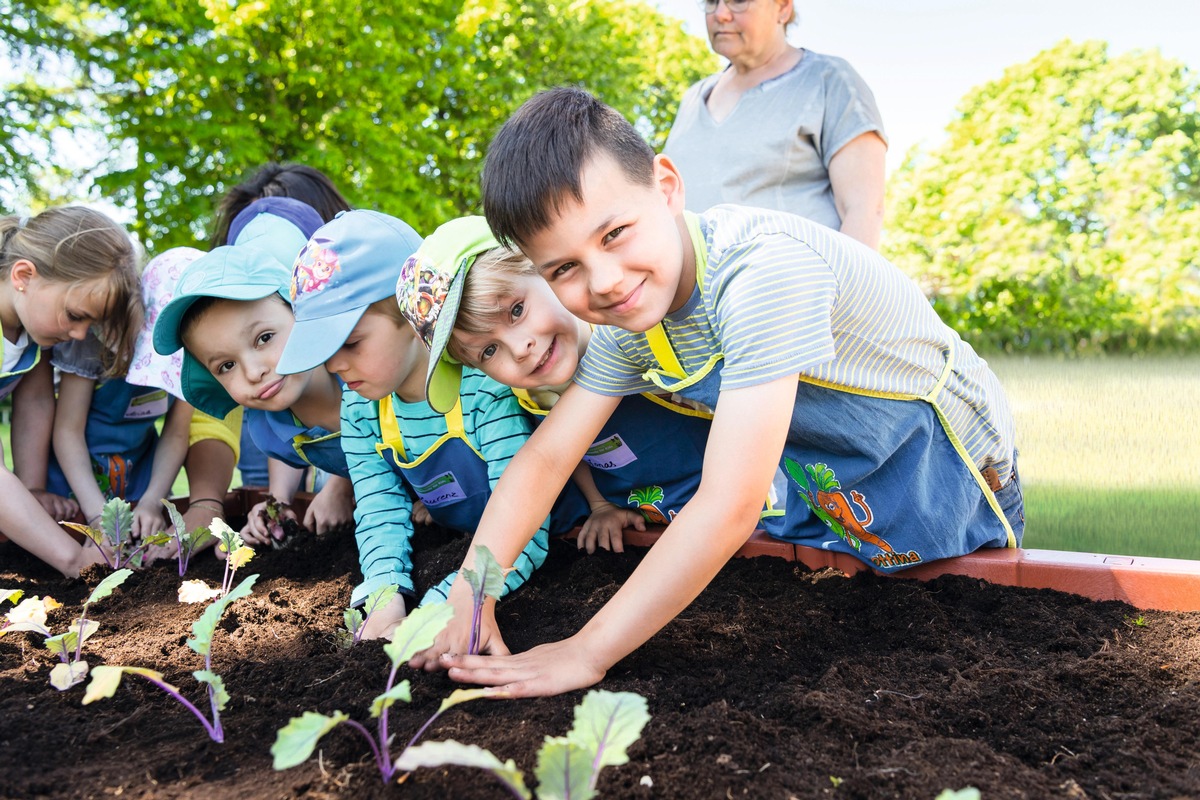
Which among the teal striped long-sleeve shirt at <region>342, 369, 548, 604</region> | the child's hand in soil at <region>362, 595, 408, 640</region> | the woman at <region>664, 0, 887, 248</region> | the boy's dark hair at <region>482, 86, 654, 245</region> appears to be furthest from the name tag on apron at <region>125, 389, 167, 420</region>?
the boy's dark hair at <region>482, 86, 654, 245</region>

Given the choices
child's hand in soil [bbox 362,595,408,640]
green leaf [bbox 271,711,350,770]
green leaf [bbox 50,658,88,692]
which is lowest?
child's hand in soil [bbox 362,595,408,640]

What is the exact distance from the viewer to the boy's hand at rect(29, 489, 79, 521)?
9.80 feet

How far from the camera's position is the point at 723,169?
2.95 metres

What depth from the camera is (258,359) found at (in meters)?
2.41

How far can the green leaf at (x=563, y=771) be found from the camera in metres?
0.92

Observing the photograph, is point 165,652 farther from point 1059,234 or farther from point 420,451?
point 1059,234

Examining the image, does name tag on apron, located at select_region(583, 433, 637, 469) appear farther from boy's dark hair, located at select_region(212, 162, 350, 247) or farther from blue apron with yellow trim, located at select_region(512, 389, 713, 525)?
boy's dark hair, located at select_region(212, 162, 350, 247)

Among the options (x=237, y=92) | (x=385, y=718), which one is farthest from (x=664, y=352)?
(x=237, y=92)

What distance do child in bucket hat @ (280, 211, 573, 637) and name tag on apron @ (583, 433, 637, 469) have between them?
200 millimetres

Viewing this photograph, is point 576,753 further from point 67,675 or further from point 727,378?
point 67,675

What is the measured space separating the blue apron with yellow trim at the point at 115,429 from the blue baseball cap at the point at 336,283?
57.3 inches

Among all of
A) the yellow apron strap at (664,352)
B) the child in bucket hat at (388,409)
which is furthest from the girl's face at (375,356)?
the yellow apron strap at (664,352)

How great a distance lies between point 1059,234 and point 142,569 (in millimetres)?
22479

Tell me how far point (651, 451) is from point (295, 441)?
114cm
